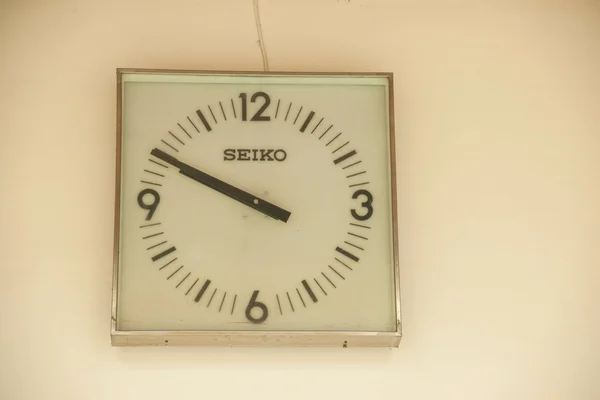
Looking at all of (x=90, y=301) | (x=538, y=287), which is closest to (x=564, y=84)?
(x=538, y=287)

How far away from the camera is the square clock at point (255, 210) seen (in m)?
1.16

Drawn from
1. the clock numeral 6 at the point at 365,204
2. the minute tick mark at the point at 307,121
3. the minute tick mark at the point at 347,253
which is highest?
the minute tick mark at the point at 307,121

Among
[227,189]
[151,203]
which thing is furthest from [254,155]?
[151,203]

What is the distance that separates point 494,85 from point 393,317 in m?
0.48

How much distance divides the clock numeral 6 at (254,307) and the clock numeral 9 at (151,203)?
0.23 meters

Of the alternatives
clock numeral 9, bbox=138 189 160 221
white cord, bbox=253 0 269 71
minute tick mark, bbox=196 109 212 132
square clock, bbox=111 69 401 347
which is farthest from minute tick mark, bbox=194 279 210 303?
white cord, bbox=253 0 269 71

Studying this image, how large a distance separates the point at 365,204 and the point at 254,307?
26cm

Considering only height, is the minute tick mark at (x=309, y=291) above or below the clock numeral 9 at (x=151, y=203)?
below

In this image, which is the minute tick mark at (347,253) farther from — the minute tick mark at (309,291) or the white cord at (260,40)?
the white cord at (260,40)

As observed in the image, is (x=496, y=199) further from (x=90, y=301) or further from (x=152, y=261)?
(x=90, y=301)

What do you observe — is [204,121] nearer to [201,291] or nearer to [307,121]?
[307,121]

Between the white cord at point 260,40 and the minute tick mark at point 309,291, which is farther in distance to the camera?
the white cord at point 260,40

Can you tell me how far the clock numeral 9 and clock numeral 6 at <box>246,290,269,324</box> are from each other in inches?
9.0

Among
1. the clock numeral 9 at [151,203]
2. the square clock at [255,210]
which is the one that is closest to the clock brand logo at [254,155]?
the square clock at [255,210]
